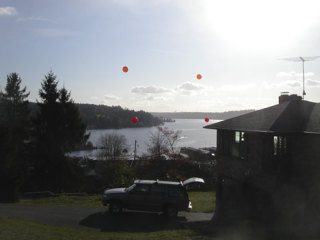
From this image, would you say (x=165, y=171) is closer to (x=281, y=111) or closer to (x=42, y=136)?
(x=42, y=136)

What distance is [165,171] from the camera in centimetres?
4969

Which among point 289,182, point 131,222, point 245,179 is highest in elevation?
point 289,182

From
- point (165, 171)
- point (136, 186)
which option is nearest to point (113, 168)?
point (165, 171)

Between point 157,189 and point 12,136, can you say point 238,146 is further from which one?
point 12,136

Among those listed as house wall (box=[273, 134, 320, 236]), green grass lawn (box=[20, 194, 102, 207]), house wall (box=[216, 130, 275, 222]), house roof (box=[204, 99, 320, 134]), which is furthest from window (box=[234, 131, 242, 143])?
green grass lawn (box=[20, 194, 102, 207])

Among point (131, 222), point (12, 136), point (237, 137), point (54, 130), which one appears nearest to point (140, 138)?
point (54, 130)

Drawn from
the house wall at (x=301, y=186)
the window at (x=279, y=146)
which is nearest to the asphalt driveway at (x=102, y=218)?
the house wall at (x=301, y=186)

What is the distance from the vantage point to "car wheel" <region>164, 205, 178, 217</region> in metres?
20.9

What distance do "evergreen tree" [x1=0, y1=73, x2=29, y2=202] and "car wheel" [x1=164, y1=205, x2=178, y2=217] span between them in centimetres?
1189

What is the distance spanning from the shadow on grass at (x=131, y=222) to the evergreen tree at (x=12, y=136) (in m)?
10.1

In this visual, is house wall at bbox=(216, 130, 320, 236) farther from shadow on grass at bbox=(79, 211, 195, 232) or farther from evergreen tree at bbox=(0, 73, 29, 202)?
evergreen tree at bbox=(0, 73, 29, 202)

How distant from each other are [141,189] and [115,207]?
4.93 feet

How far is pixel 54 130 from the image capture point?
1715 inches

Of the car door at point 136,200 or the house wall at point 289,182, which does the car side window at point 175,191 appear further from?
the house wall at point 289,182
